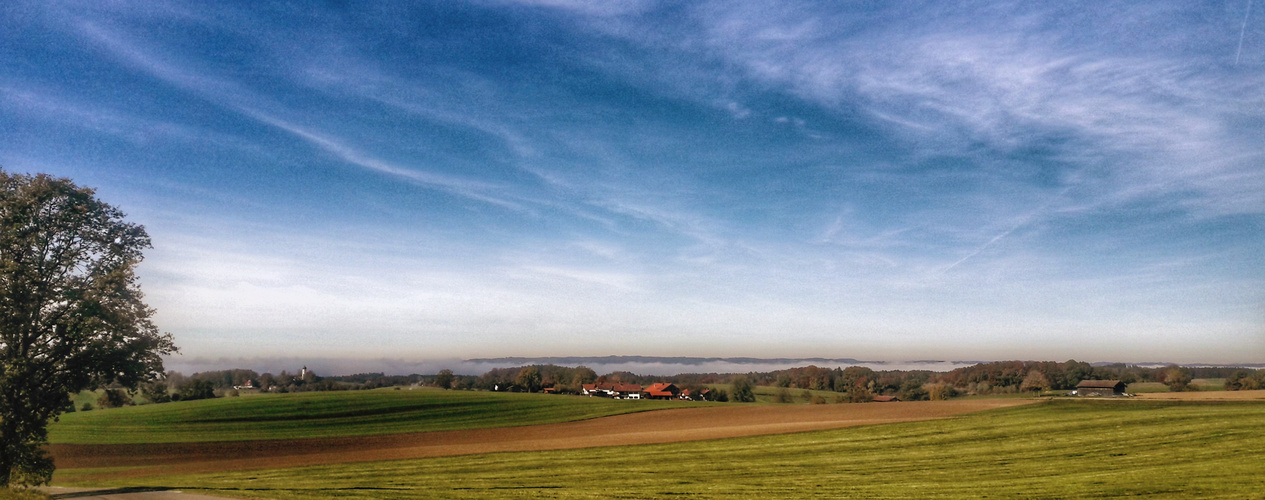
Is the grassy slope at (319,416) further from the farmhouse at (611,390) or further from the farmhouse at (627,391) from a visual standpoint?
the farmhouse at (611,390)

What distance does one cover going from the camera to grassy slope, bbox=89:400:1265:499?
69.1ft

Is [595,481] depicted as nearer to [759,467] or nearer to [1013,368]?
[759,467]

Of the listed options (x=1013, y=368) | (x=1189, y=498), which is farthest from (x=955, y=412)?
(x=1013, y=368)

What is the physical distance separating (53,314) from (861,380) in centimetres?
12066

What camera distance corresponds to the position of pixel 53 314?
938 inches

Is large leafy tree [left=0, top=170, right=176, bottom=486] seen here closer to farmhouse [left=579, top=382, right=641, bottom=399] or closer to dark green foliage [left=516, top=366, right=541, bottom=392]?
dark green foliage [left=516, top=366, right=541, bottom=392]

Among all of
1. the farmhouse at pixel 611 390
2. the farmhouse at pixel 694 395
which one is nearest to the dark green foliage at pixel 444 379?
the farmhouse at pixel 611 390

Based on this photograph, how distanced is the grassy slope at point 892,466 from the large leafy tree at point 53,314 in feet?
22.5

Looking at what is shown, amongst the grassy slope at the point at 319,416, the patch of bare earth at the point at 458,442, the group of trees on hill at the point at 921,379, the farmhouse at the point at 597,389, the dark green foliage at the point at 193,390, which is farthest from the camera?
the farmhouse at the point at 597,389

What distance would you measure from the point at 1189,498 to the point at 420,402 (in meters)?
79.2

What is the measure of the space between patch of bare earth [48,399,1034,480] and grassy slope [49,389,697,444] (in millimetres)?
4814

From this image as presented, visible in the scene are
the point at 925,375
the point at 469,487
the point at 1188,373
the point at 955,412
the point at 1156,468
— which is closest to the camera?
the point at 1156,468

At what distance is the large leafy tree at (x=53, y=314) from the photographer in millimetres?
23031

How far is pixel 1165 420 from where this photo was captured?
1411 inches
